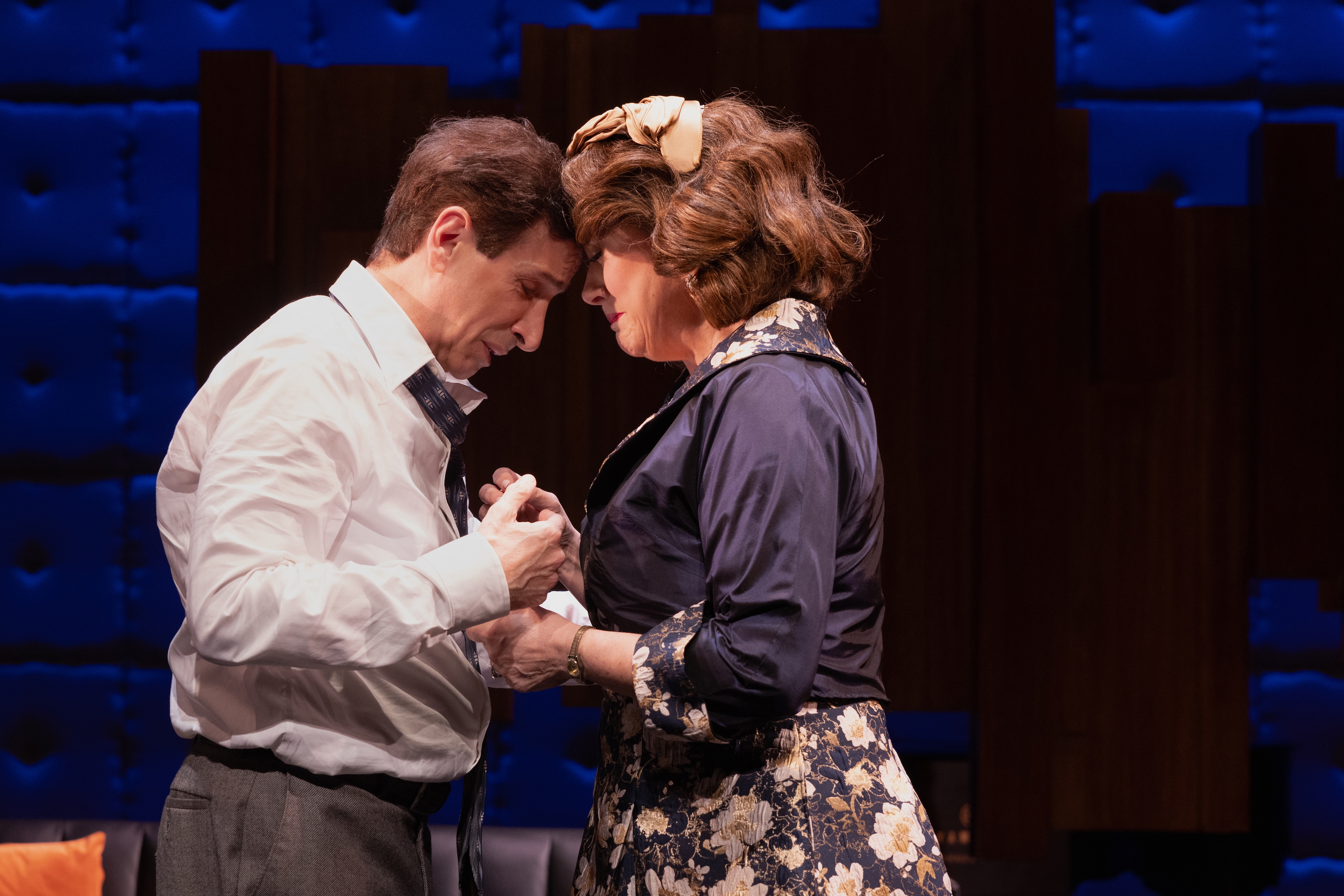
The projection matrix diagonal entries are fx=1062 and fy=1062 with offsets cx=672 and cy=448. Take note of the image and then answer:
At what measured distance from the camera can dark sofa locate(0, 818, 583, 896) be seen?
2.73 m

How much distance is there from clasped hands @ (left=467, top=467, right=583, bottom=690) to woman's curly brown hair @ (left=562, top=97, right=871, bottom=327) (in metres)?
0.38

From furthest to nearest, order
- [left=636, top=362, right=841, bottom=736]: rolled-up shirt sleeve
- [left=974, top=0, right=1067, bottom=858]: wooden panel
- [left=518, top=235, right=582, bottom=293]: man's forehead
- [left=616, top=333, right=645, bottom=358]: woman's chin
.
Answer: [left=974, top=0, right=1067, bottom=858]: wooden panel
[left=518, top=235, right=582, bottom=293]: man's forehead
[left=616, top=333, right=645, bottom=358]: woman's chin
[left=636, top=362, right=841, bottom=736]: rolled-up shirt sleeve

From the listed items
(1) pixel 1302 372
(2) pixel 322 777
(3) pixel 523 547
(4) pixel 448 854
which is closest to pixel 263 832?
(2) pixel 322 777

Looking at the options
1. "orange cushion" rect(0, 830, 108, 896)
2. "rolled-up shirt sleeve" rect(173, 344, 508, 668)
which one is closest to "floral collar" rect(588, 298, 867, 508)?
"rolled-up shirt sleeve" rect(173, 344, 508, 668)

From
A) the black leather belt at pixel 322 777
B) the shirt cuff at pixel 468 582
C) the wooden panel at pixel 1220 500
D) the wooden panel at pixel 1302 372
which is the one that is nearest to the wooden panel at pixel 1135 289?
the wooden panel at pixel 1220 500

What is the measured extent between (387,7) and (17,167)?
1.24 metres

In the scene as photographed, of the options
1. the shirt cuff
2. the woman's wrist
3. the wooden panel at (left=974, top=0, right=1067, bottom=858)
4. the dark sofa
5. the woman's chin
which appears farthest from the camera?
the dark sofa

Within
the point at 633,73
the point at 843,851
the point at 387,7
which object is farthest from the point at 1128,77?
the point at 843,851

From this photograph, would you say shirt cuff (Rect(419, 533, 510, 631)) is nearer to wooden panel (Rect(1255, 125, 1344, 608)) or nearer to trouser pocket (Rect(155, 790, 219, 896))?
trouser pocket (Rect(155, 790, 219, 896))

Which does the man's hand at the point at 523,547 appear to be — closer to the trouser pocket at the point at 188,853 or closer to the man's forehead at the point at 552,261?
the man's forehead at the point at 552,261

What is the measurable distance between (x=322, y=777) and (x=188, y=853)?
195 mm

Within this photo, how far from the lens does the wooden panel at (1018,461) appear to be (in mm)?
2621

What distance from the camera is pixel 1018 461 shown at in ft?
8.63

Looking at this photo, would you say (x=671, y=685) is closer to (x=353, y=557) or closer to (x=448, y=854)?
(x=353, y=557)
